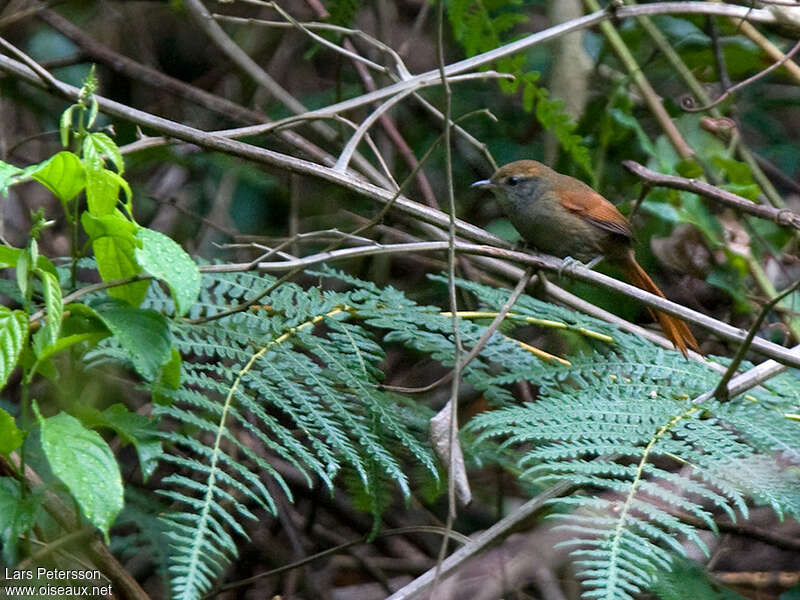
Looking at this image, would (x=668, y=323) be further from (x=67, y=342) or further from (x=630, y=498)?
(x=67, y=342)

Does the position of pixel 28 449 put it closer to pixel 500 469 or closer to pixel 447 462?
pixel 447 462

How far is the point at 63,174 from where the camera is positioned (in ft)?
5.84

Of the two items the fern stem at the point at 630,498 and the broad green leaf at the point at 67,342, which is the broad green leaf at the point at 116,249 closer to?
the broad green leaf at the point at 67,342

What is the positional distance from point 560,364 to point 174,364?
1.16 metres

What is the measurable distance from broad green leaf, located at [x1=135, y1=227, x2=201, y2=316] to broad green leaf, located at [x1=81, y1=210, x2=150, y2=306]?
4 centimetres

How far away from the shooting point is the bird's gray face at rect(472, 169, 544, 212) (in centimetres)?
392

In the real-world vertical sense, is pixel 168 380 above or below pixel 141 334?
below

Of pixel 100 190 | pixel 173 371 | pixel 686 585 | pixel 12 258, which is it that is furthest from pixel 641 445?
pixel 12 258

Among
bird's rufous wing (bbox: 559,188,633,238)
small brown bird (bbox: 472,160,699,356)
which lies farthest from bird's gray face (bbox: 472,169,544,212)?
bird's rufous wing (bbox: 559,188,633,238)

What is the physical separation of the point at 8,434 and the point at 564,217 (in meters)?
2.65

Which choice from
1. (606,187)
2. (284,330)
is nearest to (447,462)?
(284,330)

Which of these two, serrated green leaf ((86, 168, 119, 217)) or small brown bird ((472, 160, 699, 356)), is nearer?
serrated green leaf ((86, 168, 119, 217))

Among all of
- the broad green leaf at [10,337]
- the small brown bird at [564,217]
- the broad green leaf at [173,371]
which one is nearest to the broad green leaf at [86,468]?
the broad green leaf at [10,337]

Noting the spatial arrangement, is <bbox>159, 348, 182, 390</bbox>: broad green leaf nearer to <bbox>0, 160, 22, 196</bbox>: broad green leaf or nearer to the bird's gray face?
<bbox>0, 160, 22, 196</bbox>: broad green leaf
